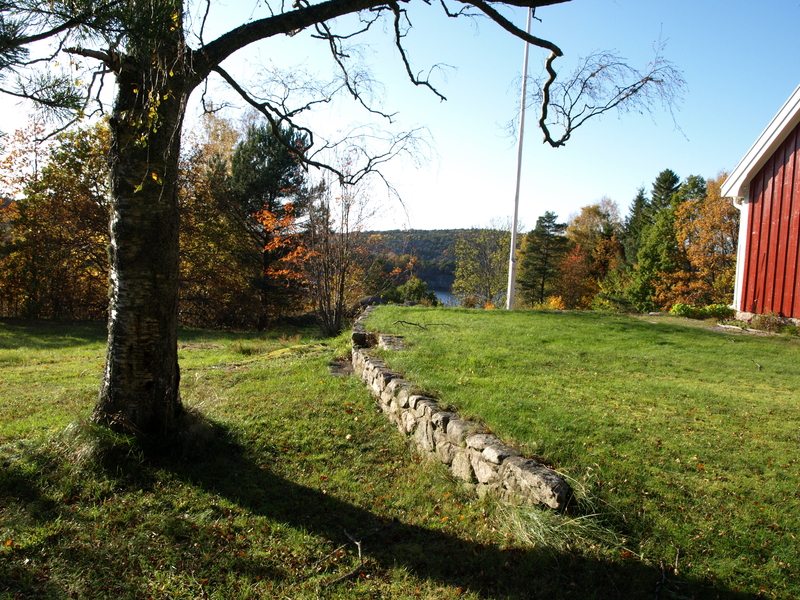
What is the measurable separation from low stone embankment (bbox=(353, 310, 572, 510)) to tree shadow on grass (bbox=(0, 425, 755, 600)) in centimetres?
39

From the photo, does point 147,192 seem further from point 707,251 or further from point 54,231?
point 707,251

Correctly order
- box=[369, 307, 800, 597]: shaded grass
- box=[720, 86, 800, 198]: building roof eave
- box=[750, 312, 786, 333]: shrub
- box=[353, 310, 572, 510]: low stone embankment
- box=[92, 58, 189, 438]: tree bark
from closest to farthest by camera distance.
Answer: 1. box=[369, 307, 800, 597]: shaded grass
2. box=[353, 310, 572, 510]: low stone embankment
3. box=[92, 58, 189, 438]: tree bark
4. box=[750, 312, 786, 333]: shrub
5. box=[720, 86, 800, 198]: building roof eave

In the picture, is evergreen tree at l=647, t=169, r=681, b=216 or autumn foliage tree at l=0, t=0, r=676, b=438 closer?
autumn foliage tree at l=0, t=0, r=676, b=438

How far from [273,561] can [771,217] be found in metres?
11.7

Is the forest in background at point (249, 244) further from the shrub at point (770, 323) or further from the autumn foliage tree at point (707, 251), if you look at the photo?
the shrub at point (770, 323)

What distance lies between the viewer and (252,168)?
19.5 metres

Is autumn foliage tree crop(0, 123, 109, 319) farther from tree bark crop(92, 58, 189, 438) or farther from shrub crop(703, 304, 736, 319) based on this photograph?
shrub crop(703, 304, 736, 319)

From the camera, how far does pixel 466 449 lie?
12.2 ft

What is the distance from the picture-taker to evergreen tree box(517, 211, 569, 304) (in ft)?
123

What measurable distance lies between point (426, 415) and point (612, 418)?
5.24 feet

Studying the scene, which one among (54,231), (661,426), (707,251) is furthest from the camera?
(707,251)

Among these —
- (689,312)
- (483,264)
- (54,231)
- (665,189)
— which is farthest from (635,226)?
(54,231)

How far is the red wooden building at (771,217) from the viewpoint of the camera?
9.52 metres

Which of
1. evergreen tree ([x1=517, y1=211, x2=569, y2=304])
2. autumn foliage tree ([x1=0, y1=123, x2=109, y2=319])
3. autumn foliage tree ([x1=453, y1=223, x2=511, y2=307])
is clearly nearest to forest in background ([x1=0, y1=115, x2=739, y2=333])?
autumn foliage tree ([x1=0, y1=123, x2=109, y2=319])
